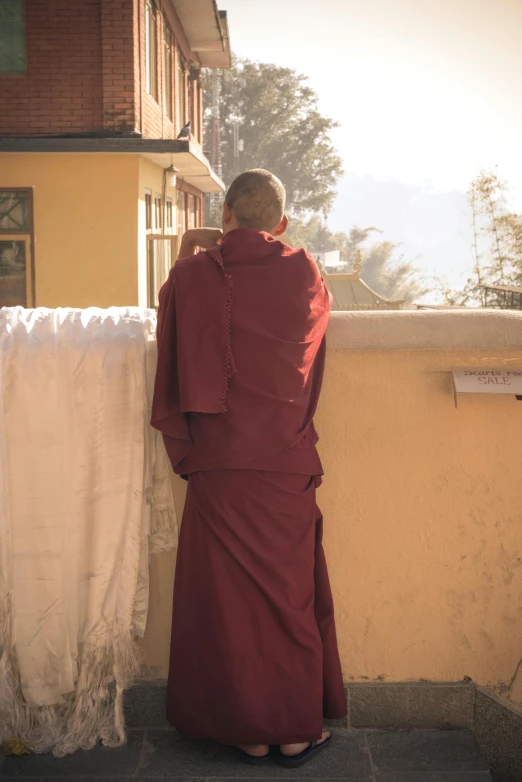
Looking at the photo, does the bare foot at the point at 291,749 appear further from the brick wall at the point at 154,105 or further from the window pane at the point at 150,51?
the window pane at the point at 150,51

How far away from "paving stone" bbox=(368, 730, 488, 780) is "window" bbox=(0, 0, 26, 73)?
13342 mm

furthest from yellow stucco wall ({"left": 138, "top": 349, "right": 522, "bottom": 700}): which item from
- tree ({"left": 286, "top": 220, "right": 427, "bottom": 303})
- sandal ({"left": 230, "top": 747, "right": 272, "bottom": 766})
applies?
tree ({"left": 286, "top": 220, "right": 427, "bottom": 303})

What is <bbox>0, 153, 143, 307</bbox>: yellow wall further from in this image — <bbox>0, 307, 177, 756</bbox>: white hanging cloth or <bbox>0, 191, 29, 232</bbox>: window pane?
<bbox>0, 307, 177, 756</bbox>: white hanging cloth

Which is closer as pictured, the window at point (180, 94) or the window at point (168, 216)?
the window at point (168, 216)

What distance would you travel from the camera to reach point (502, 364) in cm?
316

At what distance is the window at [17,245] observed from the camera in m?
13.8

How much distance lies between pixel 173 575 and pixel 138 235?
449 inches

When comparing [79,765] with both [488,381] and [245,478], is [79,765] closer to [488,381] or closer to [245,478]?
[245,478]

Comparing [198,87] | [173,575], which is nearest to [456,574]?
[173,575]

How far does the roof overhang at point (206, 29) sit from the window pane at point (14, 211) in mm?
7311

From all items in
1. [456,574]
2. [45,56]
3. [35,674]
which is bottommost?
[35,674]

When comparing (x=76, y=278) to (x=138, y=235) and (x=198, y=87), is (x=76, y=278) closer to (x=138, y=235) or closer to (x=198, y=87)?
(x=138, y=235)

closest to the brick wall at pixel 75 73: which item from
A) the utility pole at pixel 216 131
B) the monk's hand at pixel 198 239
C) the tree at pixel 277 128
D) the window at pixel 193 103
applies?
the window at pixel 193 103

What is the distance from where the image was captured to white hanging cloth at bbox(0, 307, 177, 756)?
3.04 m
